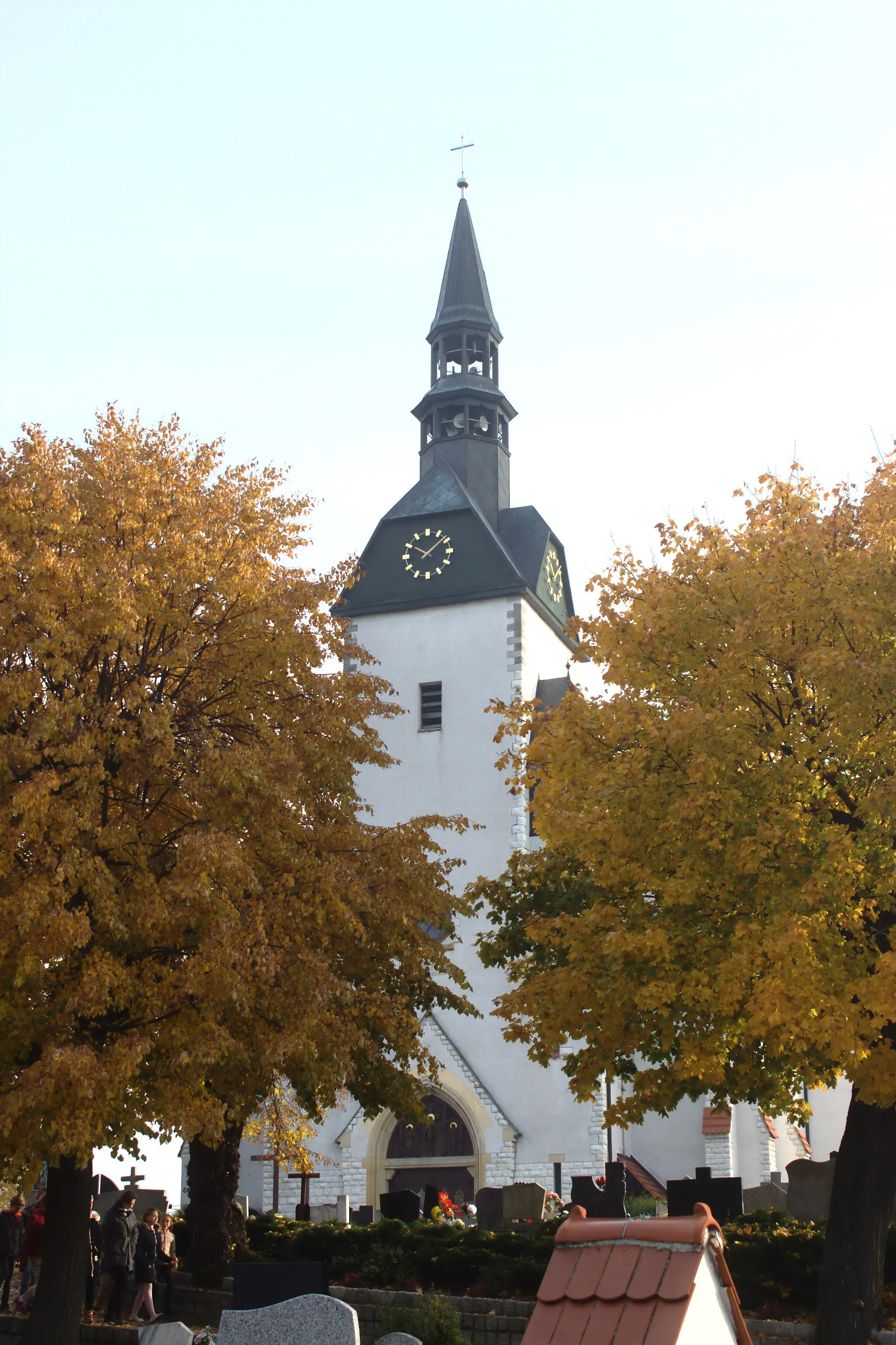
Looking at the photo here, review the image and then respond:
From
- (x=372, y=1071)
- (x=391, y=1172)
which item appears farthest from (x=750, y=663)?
(x=391, y=1172)

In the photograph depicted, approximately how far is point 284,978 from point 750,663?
17.9 ft

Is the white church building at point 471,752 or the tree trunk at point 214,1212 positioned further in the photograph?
the white church building at point 471,752

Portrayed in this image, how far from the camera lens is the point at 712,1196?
52.2 feet

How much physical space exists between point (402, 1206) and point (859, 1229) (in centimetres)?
785

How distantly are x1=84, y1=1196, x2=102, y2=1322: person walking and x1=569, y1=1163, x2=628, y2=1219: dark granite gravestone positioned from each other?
19.1 ft

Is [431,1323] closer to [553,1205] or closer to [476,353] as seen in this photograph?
[553,1205]

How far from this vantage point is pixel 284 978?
13555 mm

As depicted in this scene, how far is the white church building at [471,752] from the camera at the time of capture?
29125mm

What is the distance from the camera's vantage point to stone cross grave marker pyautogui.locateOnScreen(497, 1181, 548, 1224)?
18.2 m

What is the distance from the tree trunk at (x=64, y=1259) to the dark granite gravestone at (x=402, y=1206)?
18.7 ft

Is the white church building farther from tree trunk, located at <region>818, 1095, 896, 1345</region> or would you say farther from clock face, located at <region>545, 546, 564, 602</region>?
tree trunk, located at <region>818, 1095, 896, 1345</region>

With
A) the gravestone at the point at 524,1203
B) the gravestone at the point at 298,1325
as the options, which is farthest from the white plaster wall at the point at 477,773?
the gravestone at the point at 298,1325

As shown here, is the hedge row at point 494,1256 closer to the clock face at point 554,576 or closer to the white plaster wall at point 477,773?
the white plaster wall at point 477,773

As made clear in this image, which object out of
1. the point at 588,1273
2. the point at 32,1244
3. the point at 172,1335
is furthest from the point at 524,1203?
the point at 588,1273
